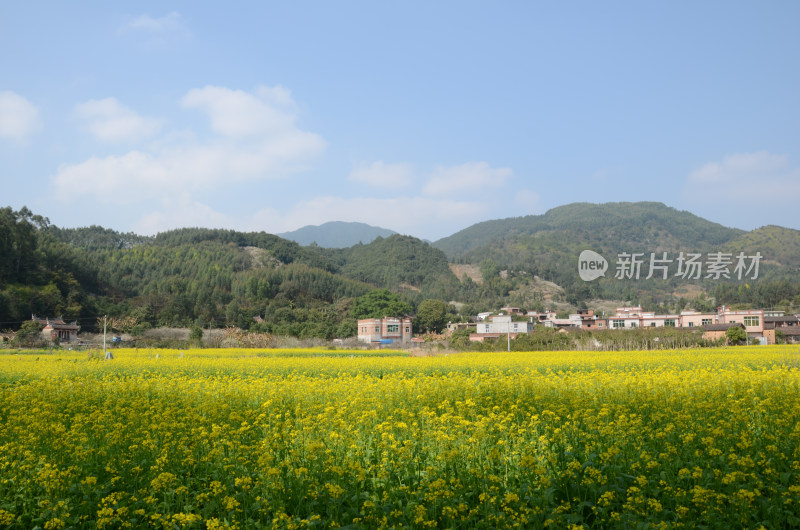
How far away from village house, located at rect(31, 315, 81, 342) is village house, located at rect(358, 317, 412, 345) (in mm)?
32459

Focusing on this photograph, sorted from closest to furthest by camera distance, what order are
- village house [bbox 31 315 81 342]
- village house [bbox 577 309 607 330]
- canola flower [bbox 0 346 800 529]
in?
canola flower [bbox 0 346 800 529] → village house [bbox 31 315 81 342] → village house [bbox 577 309 607 330]

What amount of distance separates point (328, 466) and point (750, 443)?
4.69 meters

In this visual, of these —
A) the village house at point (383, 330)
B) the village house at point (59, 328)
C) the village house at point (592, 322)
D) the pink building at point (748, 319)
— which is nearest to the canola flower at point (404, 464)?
the village house at point (59, 328)

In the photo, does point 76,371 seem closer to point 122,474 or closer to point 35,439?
point 35,439

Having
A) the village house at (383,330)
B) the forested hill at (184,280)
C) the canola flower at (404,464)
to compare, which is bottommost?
the village house at (383,330)

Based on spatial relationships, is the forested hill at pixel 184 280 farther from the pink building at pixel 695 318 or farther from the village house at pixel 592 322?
the pink building at pixel 695 318

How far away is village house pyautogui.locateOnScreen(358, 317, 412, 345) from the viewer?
74.6m

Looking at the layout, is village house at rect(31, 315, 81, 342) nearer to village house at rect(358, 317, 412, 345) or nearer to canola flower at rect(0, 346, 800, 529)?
village house at rect(358, 317, 412, 345)

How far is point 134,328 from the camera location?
57094 mm

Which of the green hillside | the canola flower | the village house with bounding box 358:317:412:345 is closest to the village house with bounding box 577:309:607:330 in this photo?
the green hillside

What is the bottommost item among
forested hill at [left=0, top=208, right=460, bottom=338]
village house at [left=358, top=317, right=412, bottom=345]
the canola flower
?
village house at [left=358, top=317, right=412, bottom=345]

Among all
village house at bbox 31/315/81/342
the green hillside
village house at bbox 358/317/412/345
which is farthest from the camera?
village house at bbox 358/317/412/345

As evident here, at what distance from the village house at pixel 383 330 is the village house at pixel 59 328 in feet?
106

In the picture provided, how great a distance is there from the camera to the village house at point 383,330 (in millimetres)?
74562
